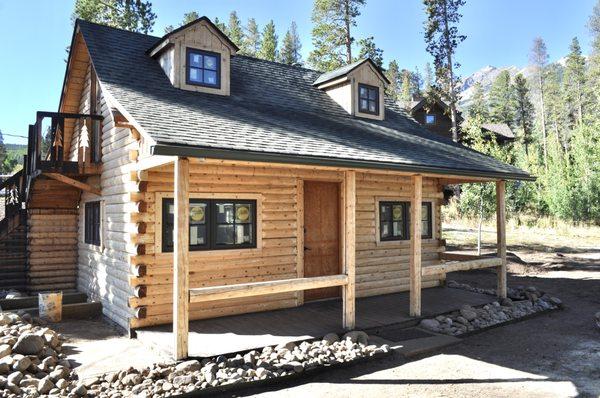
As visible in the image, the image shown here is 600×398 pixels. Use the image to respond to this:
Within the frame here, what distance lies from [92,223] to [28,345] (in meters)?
4.64

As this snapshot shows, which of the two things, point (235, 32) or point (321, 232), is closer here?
point (321, 232)

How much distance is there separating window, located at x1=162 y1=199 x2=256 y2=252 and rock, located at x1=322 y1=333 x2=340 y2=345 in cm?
247

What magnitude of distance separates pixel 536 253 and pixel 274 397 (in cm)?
1755

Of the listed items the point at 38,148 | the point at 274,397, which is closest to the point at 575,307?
the point at 274,397

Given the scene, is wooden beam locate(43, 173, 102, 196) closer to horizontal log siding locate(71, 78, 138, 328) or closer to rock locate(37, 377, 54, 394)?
horizontal log siding locate(71, 78, 138, 328)

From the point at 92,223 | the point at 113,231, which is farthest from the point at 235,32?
the point at 113,231

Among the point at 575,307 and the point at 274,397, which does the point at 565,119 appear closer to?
the point at 575,307

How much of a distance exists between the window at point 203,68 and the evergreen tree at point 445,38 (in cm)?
2284

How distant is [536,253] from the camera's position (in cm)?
1914

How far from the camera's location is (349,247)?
7.46m

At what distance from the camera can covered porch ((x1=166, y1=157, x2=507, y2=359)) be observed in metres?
5.73

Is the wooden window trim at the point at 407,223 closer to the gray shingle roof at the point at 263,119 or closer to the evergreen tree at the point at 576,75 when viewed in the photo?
the gray shingle roof at the point at 263,119

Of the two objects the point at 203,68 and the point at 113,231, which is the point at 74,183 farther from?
the point at 203,68

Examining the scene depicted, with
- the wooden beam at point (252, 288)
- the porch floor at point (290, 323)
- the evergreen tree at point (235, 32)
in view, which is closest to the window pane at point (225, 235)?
the porch floor at point (290, 323)
